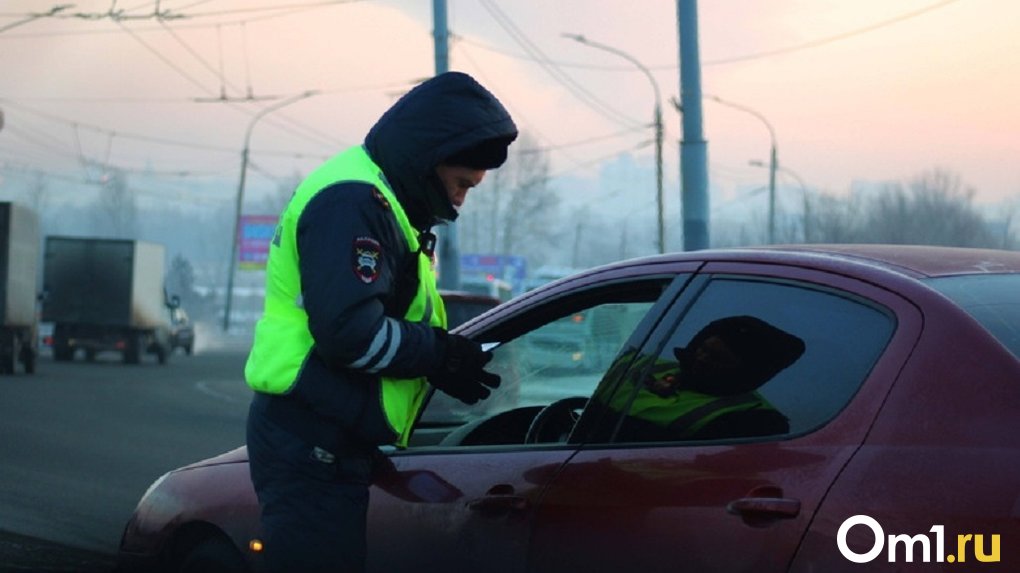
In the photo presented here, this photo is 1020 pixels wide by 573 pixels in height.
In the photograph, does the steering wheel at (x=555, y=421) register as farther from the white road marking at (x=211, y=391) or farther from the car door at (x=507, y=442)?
the white road marking at (x=211, y=391)

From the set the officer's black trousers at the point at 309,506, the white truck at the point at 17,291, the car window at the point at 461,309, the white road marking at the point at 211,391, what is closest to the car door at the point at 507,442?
the officer's black trousers at the point at 309,506

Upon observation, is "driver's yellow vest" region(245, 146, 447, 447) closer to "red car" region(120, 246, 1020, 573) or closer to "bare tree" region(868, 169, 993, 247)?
"red car" region(120, 246, 1020, 573)

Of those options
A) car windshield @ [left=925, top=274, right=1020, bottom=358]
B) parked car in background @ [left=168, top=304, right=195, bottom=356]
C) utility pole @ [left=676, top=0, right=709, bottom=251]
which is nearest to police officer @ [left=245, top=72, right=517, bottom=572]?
car windshield @ [left=925, top=274, right=1020, bottom=358]

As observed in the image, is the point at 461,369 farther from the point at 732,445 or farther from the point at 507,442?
the point at 507,442

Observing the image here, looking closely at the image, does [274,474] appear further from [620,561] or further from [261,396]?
[620,561]

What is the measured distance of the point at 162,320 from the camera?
135 feet

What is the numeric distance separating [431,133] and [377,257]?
34 centimetres

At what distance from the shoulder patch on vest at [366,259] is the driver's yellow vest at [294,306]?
16 centimetres

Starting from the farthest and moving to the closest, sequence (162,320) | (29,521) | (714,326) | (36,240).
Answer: (162,320) → (36,240) → (29,521) → (714,326)

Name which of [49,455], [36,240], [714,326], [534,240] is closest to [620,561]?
[714,326]

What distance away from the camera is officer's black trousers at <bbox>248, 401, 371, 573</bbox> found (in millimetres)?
3564

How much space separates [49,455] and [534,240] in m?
113

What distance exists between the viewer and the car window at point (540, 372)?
13.7ft

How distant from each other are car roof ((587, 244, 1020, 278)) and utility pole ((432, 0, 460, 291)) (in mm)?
20291
